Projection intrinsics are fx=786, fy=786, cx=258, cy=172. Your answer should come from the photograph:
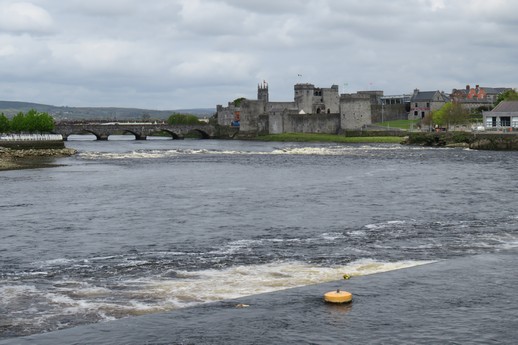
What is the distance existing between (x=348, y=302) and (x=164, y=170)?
170 feet

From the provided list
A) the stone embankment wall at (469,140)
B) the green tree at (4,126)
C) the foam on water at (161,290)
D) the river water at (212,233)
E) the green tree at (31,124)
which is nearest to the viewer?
the foam on water at (161,290)

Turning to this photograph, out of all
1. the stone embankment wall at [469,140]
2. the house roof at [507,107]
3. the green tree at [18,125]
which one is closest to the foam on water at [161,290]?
the stone embankment wall at [469,140]

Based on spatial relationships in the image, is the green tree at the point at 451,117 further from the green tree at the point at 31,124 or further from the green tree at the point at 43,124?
the green tree at the point at 31,124

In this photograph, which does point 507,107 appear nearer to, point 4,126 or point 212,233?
A: point 4,126

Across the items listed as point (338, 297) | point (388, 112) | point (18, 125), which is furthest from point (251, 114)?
point (338, 297)

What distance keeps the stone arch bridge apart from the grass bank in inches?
786

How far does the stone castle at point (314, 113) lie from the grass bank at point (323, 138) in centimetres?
303

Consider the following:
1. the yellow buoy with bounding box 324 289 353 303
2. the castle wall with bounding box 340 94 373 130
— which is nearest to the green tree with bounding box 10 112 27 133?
the castle wall with bounding box 340 94 373 130

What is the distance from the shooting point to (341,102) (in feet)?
490

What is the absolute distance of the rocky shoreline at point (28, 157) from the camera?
247 feet

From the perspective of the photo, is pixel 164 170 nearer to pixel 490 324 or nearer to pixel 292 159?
pixel 292 159

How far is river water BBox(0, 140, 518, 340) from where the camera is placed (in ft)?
69.2

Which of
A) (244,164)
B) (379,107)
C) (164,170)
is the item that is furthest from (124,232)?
(379,107)

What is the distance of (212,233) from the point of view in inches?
1230
